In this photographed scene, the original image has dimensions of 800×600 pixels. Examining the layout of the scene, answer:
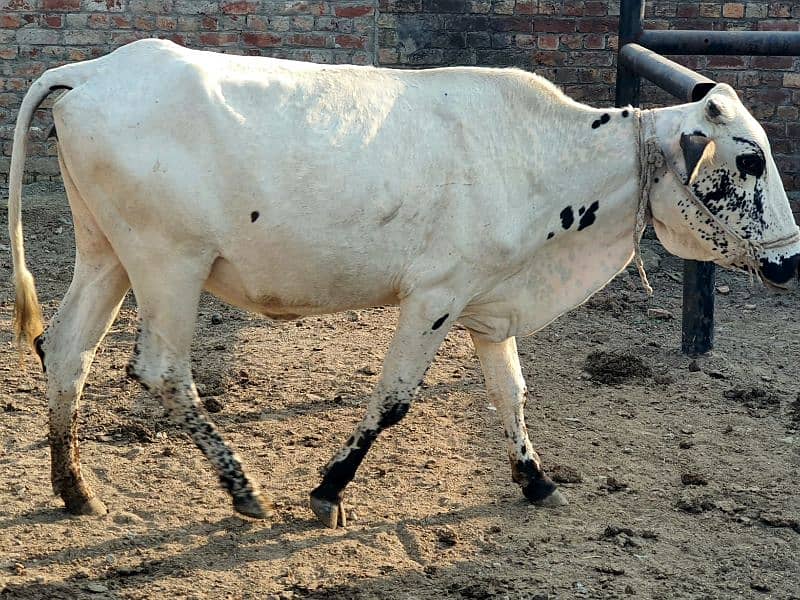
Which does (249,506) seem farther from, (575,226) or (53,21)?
Answer: (53,21)

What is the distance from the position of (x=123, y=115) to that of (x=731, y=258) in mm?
2240

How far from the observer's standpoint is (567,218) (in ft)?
13.9

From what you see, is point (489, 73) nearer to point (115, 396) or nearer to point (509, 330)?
point (509, 330)

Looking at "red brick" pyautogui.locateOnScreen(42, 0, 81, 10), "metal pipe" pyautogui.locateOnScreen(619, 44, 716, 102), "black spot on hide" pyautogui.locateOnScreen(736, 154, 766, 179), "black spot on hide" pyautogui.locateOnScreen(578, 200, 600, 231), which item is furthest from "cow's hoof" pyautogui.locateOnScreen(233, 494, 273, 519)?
"red brick" pyautogui.locateOnScreen(42, 0, 81, 10)

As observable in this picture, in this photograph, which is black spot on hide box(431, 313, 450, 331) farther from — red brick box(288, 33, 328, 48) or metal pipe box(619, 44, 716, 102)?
red brick box(288, 33, 328, 48)

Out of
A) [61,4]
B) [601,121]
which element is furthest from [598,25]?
[601,121]

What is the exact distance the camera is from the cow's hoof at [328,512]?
416 centimetres

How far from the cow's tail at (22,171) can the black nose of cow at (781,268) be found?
2.49 metres

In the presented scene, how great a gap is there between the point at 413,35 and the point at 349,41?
0.46m

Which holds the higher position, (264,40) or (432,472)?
(264,40)

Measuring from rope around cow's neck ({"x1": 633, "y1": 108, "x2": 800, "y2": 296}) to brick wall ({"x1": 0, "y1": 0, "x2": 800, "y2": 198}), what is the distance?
385 centimetres

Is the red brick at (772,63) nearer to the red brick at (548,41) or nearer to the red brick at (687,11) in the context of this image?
the red brick at (687,11)

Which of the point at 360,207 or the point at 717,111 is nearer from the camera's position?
the point at 360,207

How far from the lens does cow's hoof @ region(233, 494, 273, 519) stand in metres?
4.11
